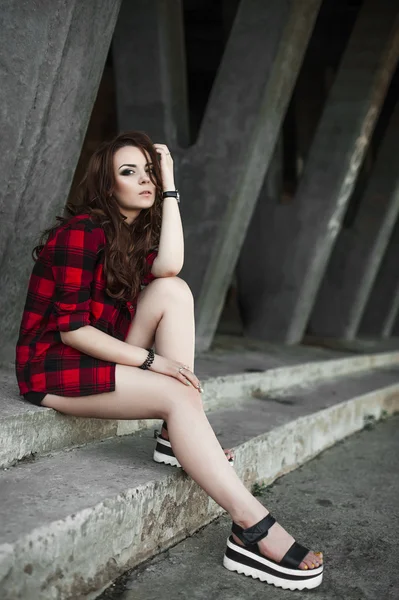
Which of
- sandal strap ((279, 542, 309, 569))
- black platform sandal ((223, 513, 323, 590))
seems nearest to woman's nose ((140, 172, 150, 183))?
black platform sandal ((223, 513, 323, 590))

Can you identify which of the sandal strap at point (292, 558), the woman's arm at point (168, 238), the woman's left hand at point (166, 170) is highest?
the woman's left hand at point (166, 170)

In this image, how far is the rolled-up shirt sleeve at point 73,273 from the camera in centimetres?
269

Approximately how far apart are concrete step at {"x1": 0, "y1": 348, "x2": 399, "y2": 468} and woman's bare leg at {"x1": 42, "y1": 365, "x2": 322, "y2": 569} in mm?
300

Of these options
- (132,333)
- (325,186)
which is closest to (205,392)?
(132,333)

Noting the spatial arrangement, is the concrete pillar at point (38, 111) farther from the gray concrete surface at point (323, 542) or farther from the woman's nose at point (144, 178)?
the gray concrete surface at point (323, 542)

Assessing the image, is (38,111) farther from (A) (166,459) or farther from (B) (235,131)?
(B) (235,131)

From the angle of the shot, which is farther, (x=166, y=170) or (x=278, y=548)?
(x=166, y=170)

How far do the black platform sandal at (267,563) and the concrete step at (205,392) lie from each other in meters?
0.83

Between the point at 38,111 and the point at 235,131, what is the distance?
2641 mm

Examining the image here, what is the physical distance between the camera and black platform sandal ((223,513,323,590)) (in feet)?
8.40

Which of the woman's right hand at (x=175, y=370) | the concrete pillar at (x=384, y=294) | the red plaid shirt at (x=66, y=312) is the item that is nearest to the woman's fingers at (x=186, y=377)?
the woman's right hand at (x=175, y=370)

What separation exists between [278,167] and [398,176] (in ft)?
7.63

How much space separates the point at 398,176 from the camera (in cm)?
1079

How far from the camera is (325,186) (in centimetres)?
829
